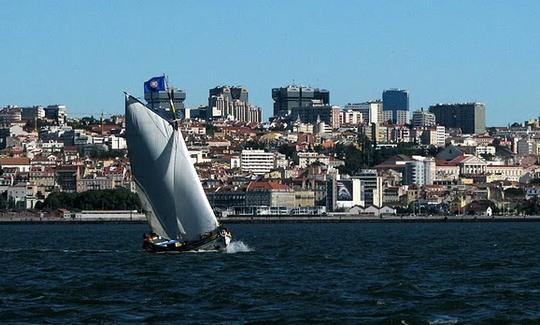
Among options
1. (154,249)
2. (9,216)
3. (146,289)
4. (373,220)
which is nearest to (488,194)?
(373,220)

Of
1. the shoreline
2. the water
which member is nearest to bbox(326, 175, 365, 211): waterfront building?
the shoreline

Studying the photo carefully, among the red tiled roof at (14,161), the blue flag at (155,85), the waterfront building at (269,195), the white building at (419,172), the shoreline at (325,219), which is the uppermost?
the red tiled roof at (14,161)

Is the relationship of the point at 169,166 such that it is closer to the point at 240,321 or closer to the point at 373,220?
the point at 240,321

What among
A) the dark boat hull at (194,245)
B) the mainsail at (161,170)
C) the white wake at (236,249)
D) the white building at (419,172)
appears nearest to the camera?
the mainsail at (161,170)

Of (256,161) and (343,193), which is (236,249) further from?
(256,161)

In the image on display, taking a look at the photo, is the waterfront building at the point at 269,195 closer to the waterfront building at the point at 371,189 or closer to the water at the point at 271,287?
the waterfront building at the point at 371,189

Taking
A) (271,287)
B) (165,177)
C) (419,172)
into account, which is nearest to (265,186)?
(419,172)

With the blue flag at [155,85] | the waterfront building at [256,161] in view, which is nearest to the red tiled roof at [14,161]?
the waterfront building at [256,161]
